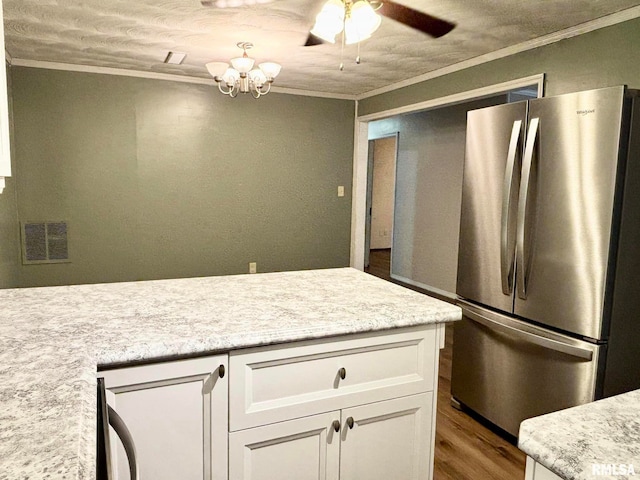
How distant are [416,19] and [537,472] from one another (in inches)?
98.4

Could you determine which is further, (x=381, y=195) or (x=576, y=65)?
(x=381, y=195)

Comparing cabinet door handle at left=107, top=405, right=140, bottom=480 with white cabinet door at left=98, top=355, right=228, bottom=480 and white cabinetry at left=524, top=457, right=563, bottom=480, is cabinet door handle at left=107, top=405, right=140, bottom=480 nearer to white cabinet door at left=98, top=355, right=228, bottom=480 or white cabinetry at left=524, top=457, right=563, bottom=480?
white cabinet door at left=98, top=355, right=228, bottom=480

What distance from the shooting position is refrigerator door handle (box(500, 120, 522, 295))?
237 centimetres

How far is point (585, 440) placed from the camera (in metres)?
0.81

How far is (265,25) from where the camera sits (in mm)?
2867

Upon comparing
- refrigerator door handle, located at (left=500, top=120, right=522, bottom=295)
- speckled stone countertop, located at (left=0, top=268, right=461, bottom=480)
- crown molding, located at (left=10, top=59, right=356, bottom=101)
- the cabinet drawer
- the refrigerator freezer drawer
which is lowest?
the refrigerator freezer drawer

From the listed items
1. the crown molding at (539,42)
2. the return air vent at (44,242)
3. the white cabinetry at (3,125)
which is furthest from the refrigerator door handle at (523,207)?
the return air vent at (44,242)

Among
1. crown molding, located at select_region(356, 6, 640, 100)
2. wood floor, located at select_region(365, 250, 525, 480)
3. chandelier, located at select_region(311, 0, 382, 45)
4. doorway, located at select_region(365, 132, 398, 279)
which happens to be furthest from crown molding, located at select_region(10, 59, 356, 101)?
doorway, located at select_region(365, 132, 398, 279)

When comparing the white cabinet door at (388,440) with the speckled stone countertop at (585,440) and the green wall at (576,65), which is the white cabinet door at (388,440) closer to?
the speckled stone countertop at (585,440)

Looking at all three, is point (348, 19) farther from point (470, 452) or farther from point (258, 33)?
point (470, 452)

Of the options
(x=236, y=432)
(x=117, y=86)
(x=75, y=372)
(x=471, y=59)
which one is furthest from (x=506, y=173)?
(x=117, y=86)

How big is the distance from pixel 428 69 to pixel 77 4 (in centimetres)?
260

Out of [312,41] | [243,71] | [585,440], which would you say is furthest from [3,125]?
[312,41]

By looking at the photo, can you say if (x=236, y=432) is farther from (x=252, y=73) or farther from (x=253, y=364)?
(x=252, y=73)
